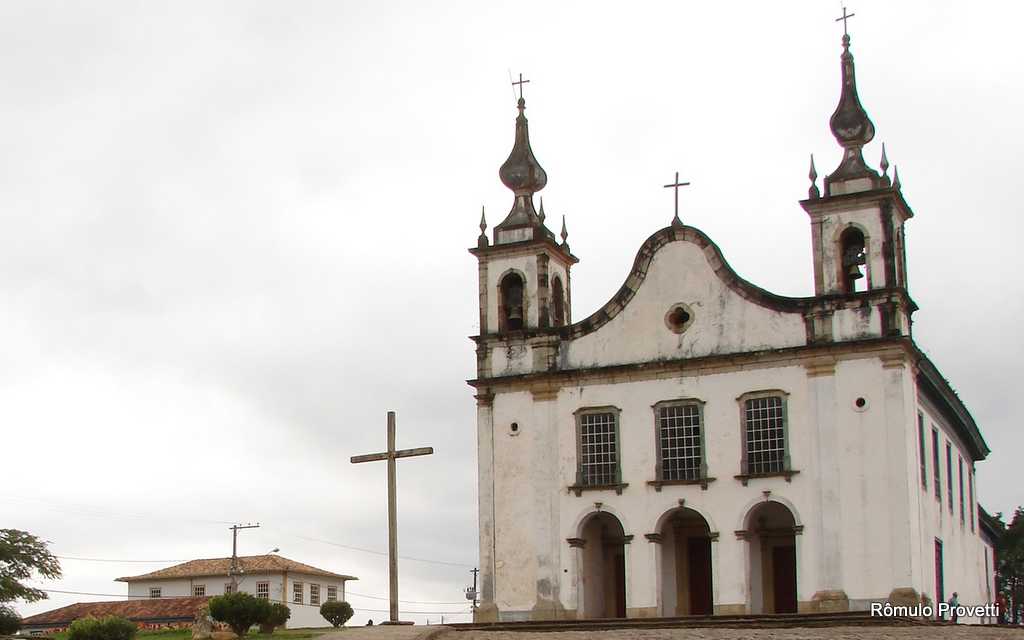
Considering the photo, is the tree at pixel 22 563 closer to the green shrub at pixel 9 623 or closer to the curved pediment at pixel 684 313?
the green shrub at pixel 9 623

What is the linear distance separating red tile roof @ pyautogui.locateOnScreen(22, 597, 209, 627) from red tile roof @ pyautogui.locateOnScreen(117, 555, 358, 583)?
10.3 ft

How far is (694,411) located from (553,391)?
131 inches

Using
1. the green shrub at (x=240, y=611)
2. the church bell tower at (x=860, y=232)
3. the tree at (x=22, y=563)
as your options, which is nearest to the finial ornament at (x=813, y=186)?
the church bell tower at (x=860, y=232)

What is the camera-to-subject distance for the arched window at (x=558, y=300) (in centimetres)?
3672

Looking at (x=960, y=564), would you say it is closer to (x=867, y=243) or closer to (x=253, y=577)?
(x=867, y=243)

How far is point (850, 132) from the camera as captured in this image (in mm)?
34062

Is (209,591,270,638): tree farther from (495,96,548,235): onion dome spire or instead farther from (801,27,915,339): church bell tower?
(801,27,915,339): church bell tower

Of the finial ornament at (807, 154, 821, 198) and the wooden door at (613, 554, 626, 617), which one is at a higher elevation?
the finial ornament at (807, 154, 821, 198)

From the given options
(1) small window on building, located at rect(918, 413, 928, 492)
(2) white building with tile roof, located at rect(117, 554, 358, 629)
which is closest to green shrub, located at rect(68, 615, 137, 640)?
(1) small window on building, located at rect(918, 413, 928, 492)

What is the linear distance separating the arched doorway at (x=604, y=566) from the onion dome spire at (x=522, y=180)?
7233mm

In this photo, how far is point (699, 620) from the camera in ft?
101

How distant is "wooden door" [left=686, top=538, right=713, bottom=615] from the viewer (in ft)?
113

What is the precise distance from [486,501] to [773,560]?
6.43 metres

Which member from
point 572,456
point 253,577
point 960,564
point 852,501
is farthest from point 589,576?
point 253,577
